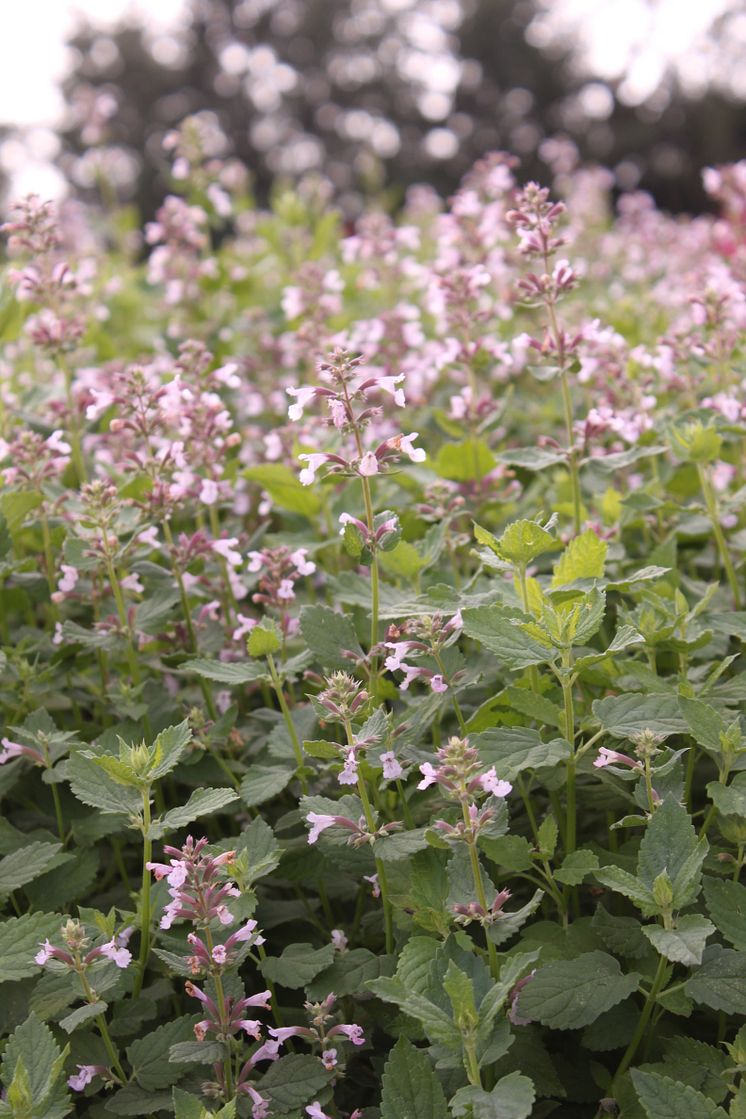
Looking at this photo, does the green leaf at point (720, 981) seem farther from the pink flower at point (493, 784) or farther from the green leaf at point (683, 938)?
the pink flower at point (493, 784)

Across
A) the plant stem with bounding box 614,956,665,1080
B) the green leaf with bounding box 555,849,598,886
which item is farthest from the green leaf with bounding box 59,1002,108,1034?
the plant stem with bounding box 614,956,665,1080

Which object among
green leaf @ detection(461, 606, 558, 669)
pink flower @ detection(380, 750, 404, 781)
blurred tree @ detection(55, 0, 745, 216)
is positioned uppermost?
green leaf @ detection(461, 606, 558, 669)

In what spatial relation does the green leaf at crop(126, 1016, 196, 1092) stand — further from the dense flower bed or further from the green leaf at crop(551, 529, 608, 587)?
the green leaf at crop(551, 529, 608, 587)

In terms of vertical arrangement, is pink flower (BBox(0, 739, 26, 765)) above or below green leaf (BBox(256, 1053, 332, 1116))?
above

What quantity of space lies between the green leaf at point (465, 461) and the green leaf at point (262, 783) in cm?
134

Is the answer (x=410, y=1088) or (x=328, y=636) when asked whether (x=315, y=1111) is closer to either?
(x=410, y=1088)

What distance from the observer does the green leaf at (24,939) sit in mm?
2164

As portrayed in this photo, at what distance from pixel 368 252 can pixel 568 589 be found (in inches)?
123

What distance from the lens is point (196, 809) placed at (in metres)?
2.15

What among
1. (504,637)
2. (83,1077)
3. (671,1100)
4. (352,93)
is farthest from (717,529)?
(352,93)

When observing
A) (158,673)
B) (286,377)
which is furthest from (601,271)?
(158,673)

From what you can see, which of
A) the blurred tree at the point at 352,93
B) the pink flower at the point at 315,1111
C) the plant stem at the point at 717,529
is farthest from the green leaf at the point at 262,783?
the blurred tree at the point at 352,93

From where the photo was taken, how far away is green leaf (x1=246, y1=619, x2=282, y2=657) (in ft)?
7.81

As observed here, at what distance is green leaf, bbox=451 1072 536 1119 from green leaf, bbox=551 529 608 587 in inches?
41.2
